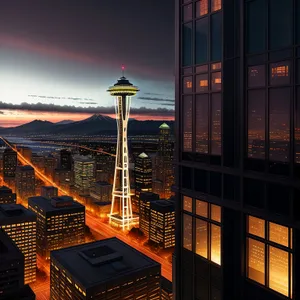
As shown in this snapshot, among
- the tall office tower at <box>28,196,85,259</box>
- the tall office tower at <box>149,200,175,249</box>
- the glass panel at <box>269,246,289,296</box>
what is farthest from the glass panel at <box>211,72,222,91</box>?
the tall office tower at <box>28,196,85,259</box>

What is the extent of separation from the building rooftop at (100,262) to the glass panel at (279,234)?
29.8m

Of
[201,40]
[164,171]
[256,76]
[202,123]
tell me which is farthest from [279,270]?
[164,171]

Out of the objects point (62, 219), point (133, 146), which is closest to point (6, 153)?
point (133, 146)

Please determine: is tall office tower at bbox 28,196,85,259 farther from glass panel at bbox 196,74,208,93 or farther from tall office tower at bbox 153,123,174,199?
glass panel at bbox 196,74,208,93

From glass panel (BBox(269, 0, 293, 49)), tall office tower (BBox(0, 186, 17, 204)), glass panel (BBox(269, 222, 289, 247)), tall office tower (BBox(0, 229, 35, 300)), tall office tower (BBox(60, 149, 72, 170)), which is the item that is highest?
glass panel (BBox(269, 0, 293, 49))

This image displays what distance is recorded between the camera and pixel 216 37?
204 inches

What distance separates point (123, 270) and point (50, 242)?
22132 millimetres

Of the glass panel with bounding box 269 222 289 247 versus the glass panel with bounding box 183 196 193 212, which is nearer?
the glass panel with bounding box 269 222 289 247

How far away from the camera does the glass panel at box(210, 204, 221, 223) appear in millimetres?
5266

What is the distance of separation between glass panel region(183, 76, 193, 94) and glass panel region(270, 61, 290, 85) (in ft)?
4.83

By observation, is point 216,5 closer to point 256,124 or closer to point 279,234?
point 256,124

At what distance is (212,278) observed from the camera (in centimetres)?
540

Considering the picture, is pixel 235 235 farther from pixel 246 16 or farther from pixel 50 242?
pixel 50 242

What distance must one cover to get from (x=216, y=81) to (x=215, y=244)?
235 centimetres
